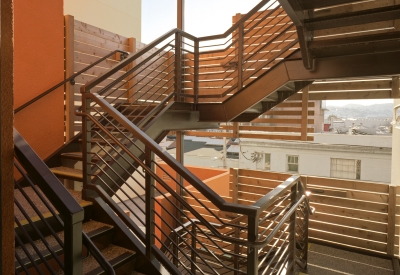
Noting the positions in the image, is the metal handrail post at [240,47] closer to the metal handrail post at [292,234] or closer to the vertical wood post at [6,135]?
the metal handrail post at [292,234]

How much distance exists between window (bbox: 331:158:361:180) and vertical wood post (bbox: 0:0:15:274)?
823cm

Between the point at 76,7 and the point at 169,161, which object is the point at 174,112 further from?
the point at 76,7

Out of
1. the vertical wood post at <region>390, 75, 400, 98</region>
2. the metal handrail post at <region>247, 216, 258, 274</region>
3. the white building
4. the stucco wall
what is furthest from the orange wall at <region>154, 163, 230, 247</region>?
the metal handrail post at <region>247, 216, 258, 274</region>

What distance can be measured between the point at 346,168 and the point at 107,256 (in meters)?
7.24

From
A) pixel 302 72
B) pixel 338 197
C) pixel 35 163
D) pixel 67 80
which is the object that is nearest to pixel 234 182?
pixel 338 197

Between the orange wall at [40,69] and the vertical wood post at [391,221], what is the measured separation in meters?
5.31

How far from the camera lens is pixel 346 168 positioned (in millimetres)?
8055

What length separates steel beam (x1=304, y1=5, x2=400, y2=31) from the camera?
2344 mm

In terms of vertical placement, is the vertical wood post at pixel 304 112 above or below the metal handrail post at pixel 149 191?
above

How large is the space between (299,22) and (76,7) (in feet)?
14.7

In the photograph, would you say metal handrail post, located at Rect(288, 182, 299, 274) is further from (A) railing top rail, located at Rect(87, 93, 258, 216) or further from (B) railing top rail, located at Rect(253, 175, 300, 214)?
(A) railing top rail, located at Rect(87, 93, 258, 216)

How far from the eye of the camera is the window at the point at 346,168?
7.86m

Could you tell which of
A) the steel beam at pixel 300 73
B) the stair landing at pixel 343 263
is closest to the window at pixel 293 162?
the stair landing at pixel 343 263

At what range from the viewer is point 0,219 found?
1112 millimetres
